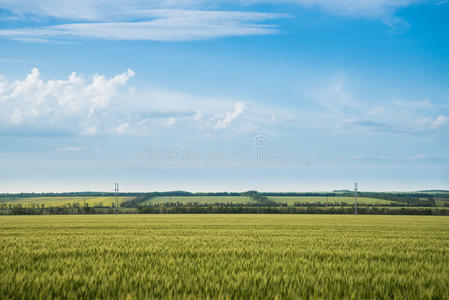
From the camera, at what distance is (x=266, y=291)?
20.2ft

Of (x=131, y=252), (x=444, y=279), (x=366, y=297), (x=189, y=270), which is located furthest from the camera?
(x=131, y=252)

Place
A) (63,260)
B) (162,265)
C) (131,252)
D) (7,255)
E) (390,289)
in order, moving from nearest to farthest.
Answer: (390,289) → (162,265) → (63,260) → (7,255) → (131,252)

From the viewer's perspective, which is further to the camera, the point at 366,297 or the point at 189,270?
the point at 189,270

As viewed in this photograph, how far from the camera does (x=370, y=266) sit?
864 centimetres

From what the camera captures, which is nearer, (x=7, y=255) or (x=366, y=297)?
(x=366, y=297)

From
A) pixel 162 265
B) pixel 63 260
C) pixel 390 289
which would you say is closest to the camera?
pixel 390 289

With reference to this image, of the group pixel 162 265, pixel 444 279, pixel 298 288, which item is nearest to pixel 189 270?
pixel 162 265

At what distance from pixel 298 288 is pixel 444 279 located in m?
3.52

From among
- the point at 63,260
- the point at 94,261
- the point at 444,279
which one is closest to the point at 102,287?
the point at 94,261

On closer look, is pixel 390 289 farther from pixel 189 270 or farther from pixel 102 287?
pixel 102 287

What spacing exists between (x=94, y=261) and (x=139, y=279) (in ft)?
8.94

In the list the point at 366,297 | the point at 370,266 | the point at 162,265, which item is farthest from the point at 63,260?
the point at 370,266

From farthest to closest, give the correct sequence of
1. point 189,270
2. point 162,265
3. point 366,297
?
1. point 162,265
2. point 189,270
3. point 366,297

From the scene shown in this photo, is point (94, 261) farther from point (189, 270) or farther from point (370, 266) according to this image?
point (370, 266)
